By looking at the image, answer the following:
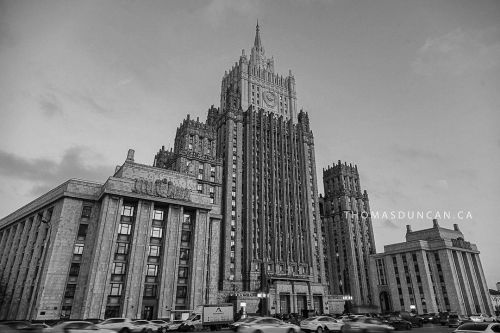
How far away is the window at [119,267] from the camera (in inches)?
2351

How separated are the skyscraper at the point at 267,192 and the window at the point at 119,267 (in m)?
27.1

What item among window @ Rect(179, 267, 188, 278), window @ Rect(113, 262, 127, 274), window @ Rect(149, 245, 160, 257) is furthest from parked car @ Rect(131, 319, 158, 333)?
window @ Rect(179, 267, 188, 278)

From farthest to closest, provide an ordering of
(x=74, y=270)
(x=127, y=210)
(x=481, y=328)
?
1. (x=127, y=210)
2. (x=74, y=270)
3. (x=481, y=328)

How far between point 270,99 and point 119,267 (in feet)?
272

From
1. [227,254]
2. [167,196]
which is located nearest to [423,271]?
[227,254]

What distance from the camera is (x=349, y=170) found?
464 ft

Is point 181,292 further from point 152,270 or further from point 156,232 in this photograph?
point 156,232

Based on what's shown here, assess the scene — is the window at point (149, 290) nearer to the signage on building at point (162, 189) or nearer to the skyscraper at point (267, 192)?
the signage on building at point (162, 189)

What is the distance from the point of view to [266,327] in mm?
25609

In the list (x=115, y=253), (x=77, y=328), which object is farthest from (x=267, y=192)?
(x=77, y=328)

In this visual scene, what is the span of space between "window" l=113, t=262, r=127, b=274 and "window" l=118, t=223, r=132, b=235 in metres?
5.41

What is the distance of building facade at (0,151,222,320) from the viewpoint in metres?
56.5

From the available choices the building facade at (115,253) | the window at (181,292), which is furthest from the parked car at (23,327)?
the window at (181,292)

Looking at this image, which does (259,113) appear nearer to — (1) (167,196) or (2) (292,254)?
(2) (292,254)
